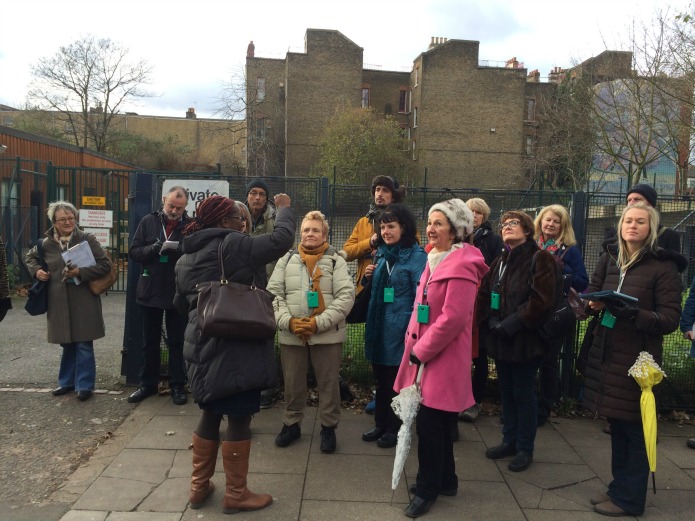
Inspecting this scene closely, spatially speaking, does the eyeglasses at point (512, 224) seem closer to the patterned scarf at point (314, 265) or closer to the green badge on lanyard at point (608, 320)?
the green badge on lanyard at point (608, 320)

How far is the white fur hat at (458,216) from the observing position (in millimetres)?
3643

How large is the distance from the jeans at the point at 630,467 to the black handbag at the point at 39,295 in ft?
16.2

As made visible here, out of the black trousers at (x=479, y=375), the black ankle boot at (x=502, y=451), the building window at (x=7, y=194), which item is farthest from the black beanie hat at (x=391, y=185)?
the building window at (x=7, y=194)

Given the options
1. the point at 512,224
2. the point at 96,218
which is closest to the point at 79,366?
the point at 512,224

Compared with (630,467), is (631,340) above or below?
above

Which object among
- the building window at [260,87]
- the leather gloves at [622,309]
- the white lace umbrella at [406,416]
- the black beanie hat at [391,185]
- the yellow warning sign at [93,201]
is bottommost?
the white lace umbrella at [406,416]

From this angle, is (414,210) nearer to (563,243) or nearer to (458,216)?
(563,243)

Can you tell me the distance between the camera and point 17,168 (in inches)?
452

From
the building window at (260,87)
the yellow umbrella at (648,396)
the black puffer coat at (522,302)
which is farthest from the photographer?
the building window at (260,87)

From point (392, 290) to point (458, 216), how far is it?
3.13 ft

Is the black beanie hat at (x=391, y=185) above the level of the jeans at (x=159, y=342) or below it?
above

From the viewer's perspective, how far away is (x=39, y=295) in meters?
5.51

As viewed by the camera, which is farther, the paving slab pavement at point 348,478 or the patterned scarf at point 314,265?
the patterned scarf at point 314,265

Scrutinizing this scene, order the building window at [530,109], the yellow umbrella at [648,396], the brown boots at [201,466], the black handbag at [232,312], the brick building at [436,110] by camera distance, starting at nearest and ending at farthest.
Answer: the black handbag at [232,312], the yellow umbrella at [648,396], the brown boots at [201,466], the brick building at [436,110], the building window at [530,109]
